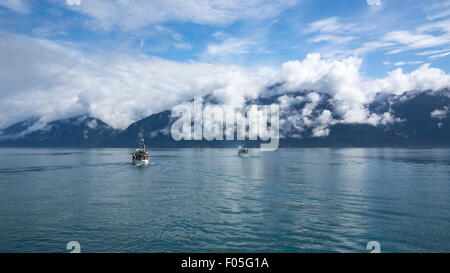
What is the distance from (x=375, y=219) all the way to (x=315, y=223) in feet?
33.3

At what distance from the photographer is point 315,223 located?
40.3 metres

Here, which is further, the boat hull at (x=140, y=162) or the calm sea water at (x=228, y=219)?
the boat hull at (x=140, y=162)

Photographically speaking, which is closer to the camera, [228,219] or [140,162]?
[228,219]

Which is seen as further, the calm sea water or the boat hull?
the boat hull

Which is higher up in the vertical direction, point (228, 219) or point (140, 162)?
point (228, 219)

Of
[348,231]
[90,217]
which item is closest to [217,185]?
[90,217]

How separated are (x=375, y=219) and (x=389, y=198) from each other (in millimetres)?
19935
